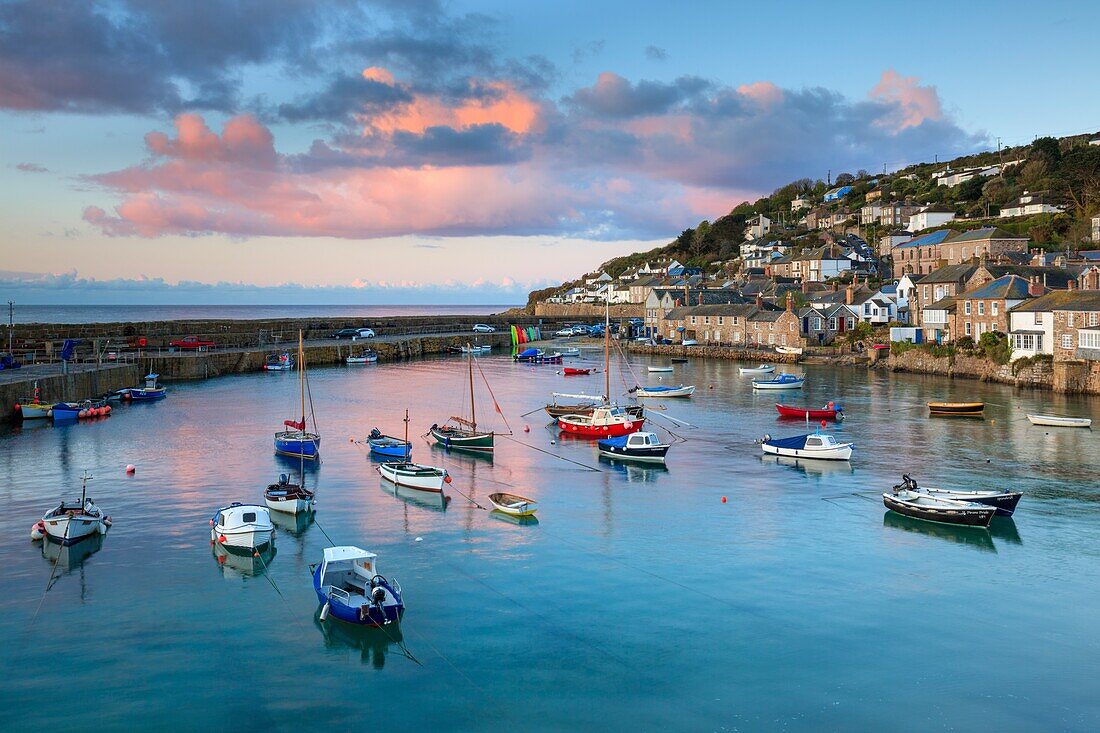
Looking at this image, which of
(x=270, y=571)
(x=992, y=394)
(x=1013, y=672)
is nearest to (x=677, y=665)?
(x=1013, y=672)

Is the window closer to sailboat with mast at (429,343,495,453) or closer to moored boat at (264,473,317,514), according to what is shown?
sailboat with mast at (429,343,495,453)

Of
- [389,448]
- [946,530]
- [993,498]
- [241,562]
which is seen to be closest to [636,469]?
[389,448]

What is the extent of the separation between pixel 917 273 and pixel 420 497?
A: 109 m

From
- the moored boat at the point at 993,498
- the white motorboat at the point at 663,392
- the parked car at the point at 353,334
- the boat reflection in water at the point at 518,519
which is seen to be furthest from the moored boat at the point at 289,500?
the parked car at the point at 353,334

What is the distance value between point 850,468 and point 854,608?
65.9ft

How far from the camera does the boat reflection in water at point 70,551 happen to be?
2892 centimetres

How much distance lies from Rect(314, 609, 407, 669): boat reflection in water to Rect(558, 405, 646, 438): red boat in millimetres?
29792

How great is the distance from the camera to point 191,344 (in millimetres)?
100875

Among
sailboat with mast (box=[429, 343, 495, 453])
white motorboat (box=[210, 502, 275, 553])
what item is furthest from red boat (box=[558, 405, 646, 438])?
white motorboat (box=[210, 502, 275, 553])

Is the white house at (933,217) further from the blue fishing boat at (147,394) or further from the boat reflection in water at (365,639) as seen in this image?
the boat reflection in water at (365,639)

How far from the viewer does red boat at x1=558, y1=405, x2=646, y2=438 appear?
52.6 meters

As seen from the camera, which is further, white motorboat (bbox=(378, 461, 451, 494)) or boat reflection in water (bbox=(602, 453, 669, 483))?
boat reflection in water (bbox=(602, 453, 669, 483))

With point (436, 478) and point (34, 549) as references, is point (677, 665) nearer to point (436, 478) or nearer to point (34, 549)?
point (436, 478)

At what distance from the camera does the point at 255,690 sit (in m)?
20.0
